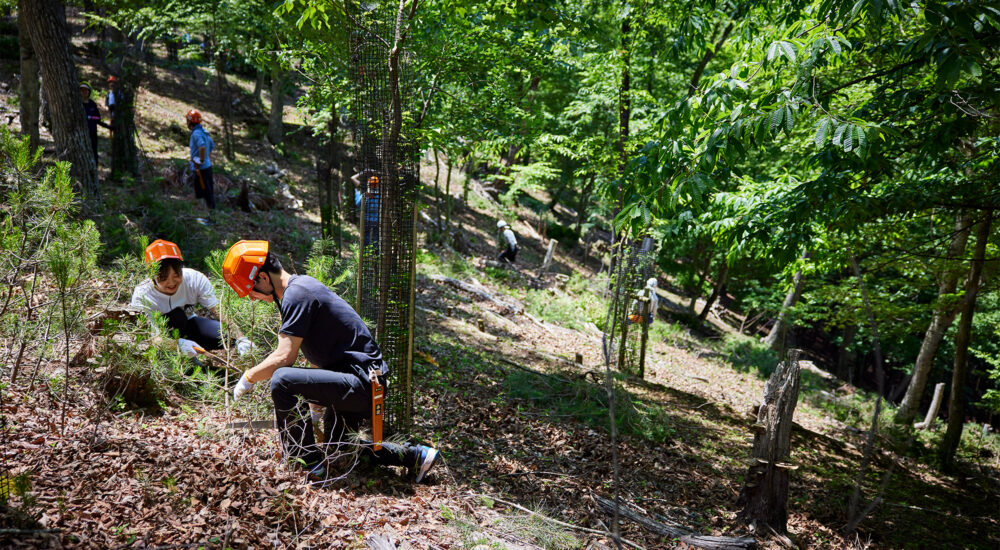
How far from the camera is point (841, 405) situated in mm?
11242

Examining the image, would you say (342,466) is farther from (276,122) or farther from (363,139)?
(276,122)

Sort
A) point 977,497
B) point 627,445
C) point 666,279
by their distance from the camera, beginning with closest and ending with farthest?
point 627,445
point 977,497
point 666,279

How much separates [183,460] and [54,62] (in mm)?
5913

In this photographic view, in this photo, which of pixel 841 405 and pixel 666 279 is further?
pixel 666 279

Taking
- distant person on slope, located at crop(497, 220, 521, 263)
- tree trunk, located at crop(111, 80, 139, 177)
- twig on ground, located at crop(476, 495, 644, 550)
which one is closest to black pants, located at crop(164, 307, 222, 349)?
twig on ground, located at crop(476, 495, 644, 550)

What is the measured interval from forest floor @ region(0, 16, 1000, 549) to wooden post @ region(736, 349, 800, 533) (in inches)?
8.5

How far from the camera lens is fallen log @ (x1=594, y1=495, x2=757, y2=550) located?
353 cm

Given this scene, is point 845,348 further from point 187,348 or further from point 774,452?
point 187,348

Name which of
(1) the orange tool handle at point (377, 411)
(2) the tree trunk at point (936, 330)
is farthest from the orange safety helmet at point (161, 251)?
(2) the tree trunk at point (936, 330)

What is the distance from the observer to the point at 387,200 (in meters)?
3.81

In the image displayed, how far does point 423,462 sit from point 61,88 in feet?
21.0


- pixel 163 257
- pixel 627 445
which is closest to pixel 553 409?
pixel 627 445

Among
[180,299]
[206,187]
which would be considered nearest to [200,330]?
[180,299]

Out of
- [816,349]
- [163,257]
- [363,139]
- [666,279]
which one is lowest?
[816,349]
